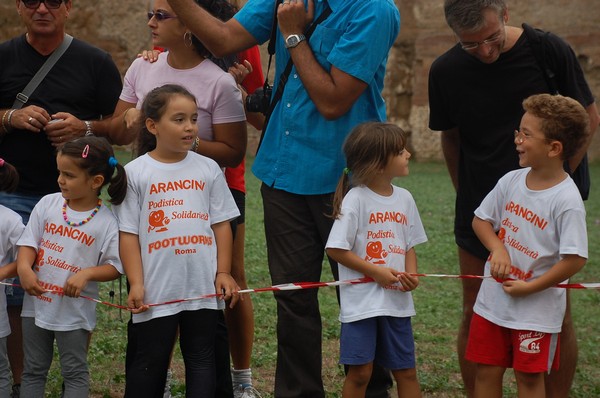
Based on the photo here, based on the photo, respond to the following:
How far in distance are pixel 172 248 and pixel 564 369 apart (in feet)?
5.81

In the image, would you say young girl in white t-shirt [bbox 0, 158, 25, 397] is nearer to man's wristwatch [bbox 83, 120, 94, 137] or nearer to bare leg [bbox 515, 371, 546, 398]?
man's wristwatch [bbox 83, 120, 94, 137]

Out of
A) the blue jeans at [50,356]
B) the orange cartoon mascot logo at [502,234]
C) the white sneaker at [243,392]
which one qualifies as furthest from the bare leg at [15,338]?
the orange cartoon mascot logo at [502,234]

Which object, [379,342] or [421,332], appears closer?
Result: [379,342]

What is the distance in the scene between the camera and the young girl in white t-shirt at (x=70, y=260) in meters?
3.99

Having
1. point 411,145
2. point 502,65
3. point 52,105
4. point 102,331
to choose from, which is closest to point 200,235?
point 52,105

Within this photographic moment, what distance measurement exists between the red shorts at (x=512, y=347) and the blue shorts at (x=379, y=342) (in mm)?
273

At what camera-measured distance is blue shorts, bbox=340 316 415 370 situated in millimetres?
3967

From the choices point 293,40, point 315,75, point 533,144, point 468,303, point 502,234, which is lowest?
point 468,303

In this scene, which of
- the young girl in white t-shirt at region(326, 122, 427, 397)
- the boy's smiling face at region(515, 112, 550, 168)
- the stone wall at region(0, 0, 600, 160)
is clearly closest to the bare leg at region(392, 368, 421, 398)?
the young girl in white t-shirt at region(326, 122, 427, 397)

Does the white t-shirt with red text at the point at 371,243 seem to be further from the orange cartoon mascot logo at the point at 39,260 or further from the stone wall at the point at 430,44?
the stone wall at the point at 430,44

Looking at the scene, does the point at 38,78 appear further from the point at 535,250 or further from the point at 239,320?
the point at 535,250

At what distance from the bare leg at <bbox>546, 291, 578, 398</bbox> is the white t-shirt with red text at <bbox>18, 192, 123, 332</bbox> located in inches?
74.6

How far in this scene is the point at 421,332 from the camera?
6.73 meters

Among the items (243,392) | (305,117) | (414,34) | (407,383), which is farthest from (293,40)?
(414,34)
